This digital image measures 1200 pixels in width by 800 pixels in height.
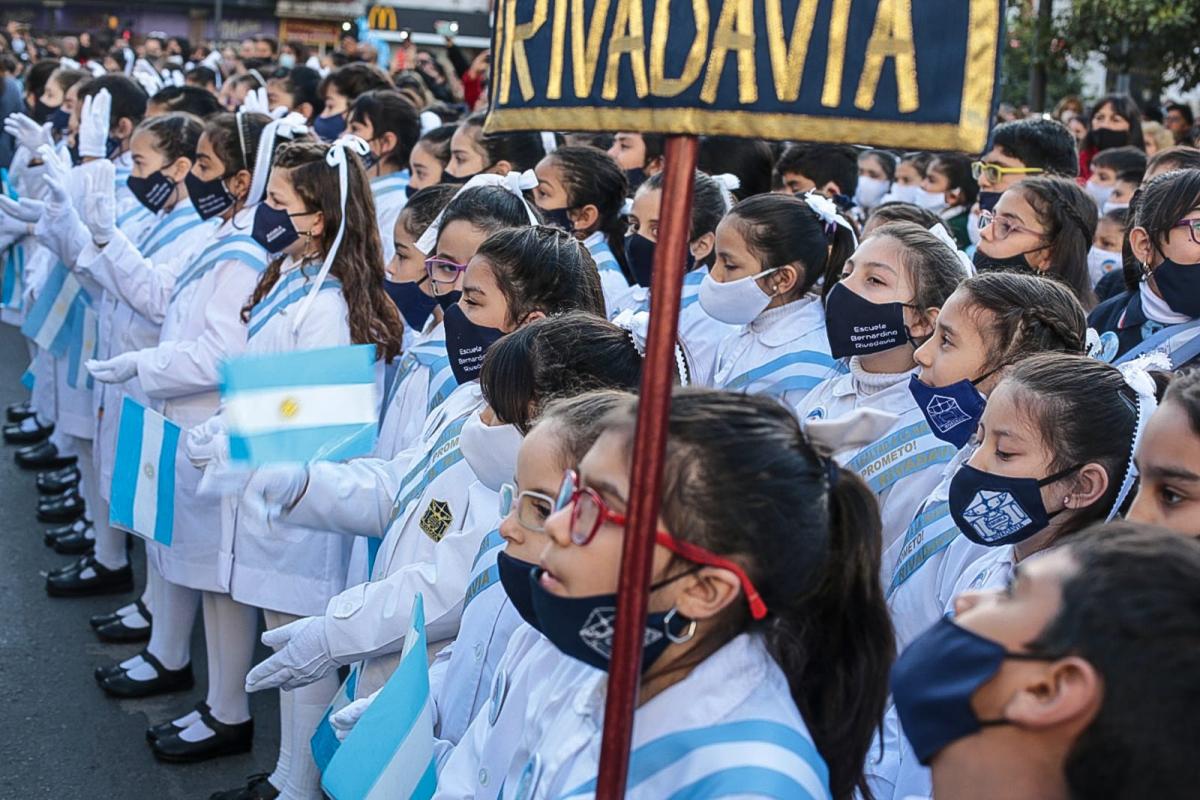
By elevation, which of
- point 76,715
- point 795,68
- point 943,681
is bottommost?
point 76,715

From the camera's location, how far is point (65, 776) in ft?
15.6

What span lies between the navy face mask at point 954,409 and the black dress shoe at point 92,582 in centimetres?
430

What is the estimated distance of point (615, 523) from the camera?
83.1 inches

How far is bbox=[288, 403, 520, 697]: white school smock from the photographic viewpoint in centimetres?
335

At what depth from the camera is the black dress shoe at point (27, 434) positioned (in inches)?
350

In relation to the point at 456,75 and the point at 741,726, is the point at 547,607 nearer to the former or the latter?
the point at 741,726

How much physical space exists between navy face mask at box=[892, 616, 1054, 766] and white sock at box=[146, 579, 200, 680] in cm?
409

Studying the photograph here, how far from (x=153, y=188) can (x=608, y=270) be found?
7.14ft

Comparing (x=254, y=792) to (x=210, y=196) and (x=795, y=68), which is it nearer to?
(x=210, y=196)

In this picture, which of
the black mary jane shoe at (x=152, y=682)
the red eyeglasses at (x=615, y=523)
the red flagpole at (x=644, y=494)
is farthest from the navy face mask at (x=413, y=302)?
the red flagpole at (x=644, y=494)

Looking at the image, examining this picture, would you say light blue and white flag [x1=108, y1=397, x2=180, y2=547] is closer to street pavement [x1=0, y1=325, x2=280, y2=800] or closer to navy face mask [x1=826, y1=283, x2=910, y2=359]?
street pavement [x1=0, y1=325, x2=280, y2=800]

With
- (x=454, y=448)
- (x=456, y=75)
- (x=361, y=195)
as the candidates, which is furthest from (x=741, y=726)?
(x=456, y=75)

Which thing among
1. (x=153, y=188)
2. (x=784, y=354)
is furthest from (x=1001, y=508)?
(x=153, y=188)

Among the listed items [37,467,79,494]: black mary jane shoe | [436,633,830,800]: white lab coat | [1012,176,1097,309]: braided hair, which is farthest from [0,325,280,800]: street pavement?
[1012,176,1097,309]: braided hair
